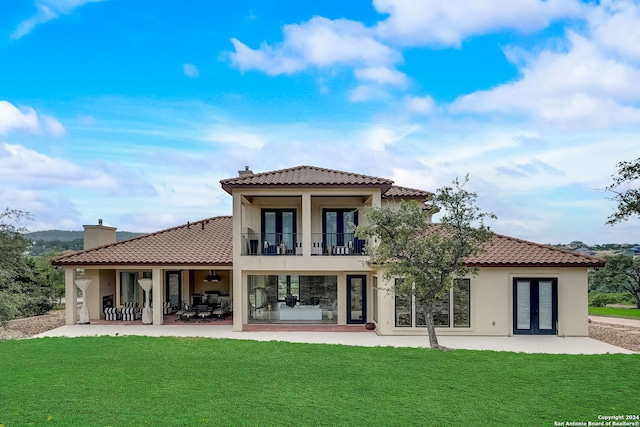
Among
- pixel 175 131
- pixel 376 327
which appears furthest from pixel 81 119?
pixel 376 327

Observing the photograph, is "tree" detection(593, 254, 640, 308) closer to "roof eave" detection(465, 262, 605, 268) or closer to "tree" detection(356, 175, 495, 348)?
"roof eave" detection(465, 262, 605, 268)

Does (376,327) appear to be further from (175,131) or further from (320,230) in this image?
(175,131)

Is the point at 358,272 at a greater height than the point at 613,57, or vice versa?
the point at 613,57

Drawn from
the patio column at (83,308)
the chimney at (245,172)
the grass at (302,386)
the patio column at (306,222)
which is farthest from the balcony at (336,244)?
the patio column at (83,308)

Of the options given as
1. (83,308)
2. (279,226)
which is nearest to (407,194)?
(279,226)

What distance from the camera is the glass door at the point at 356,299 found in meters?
20.3

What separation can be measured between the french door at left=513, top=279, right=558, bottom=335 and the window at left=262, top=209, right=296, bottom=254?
1051 centimetres

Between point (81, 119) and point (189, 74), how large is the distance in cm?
719

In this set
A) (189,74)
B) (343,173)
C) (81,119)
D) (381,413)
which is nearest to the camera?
(381,413)

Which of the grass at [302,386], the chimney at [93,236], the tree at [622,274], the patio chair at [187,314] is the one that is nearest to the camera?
the grass at [302,386]

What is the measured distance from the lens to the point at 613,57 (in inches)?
703

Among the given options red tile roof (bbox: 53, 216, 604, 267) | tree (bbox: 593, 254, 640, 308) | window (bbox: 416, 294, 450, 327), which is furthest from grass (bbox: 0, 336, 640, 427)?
tree (bbox: 593, 254, 640, 308)

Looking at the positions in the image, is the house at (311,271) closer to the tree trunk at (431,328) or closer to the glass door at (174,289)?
the glass door at (174,289)

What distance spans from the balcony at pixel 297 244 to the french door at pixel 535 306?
6824 mm
